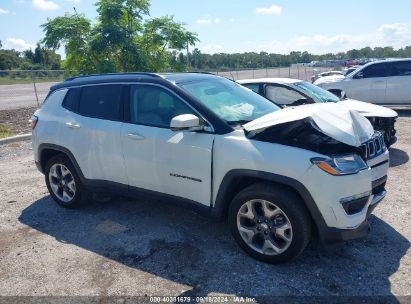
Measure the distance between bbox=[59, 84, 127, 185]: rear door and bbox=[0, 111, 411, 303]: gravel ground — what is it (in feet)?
2.15

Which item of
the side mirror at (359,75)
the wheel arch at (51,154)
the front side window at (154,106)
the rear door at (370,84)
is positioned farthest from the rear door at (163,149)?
the side mirror at (359,75)

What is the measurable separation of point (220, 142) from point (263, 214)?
0.77m

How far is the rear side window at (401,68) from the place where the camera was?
11805 millimetres

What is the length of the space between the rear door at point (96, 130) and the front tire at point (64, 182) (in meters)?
0.27

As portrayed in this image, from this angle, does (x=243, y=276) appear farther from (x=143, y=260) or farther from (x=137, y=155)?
(x=137, y=155)

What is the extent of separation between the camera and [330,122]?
3209mm

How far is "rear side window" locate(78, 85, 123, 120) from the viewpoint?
4.30 m

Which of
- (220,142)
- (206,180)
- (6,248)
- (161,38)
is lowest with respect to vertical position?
(6,248)

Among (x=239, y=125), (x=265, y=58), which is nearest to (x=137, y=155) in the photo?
(x=239, y=125)

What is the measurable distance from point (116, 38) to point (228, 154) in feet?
23.5

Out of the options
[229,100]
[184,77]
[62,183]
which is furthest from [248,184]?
[62,183]

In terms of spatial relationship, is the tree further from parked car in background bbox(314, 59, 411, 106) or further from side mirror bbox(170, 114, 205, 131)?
side mirror bbox(170, 114, 205, 131)

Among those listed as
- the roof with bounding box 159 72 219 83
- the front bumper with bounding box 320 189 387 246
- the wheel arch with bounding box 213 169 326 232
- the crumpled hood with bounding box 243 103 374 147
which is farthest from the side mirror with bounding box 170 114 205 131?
the front bumper with bounding box 320 189 387 246

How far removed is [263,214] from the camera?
3.38m
